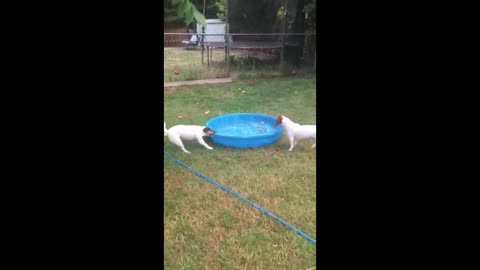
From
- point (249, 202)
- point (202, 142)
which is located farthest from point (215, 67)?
point (249, 202)

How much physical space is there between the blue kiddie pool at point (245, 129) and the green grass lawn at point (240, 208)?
2.4 inches

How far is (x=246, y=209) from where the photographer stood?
2230 millimetres

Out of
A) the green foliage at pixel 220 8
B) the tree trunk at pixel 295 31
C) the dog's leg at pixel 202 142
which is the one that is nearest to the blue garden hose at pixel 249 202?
the dog's leg at pixel 202 142

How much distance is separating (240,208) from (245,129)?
5.46 ft

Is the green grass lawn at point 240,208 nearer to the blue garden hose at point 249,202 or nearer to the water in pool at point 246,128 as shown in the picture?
the blue garden hose at point 249,202

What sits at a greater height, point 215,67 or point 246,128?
point 215,67

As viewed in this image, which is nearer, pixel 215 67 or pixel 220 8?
pixel 215 67

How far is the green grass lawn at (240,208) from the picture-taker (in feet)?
5.94

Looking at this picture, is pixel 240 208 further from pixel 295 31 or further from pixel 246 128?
pixel 295 31

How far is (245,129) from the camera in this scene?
3844 mm

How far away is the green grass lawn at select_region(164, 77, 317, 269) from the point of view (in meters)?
1.81
